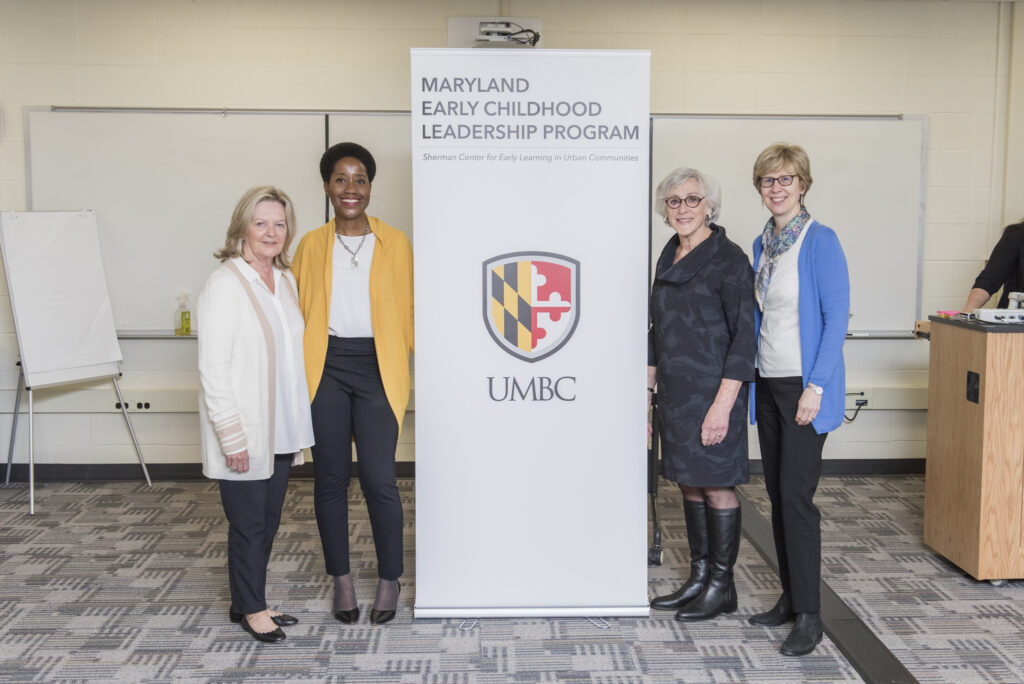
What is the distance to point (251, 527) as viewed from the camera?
2.83m

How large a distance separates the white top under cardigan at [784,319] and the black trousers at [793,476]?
0.05 metres

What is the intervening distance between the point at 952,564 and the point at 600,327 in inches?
77.7

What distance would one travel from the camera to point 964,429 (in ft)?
11.4

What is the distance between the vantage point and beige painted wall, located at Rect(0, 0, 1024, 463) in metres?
4.88

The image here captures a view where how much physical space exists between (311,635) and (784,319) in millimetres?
1918

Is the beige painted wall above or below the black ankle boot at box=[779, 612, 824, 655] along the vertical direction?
above

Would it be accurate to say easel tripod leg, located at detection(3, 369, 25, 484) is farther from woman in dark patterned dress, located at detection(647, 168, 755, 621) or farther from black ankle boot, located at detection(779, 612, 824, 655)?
black ankle boot, located at detection(779, 612, 824, 655)

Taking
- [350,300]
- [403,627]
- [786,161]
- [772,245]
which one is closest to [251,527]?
[403,627]

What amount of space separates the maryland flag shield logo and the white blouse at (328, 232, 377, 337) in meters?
0.40

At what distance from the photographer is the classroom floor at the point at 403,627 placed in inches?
106

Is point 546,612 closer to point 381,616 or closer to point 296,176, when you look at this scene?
point 381,616

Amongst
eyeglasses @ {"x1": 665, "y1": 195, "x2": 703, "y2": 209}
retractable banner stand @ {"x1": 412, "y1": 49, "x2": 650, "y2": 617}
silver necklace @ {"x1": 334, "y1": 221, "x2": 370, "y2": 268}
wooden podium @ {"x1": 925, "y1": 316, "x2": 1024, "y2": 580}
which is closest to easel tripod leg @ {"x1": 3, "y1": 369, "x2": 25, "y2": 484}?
silver necklace @ {"x1": 334, "y1": 221, "x2": 370, "y2": 268}

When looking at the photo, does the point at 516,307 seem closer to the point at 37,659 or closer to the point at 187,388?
the point at 37,659

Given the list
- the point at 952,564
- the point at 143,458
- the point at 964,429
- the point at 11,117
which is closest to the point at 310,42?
the point at 11,117
